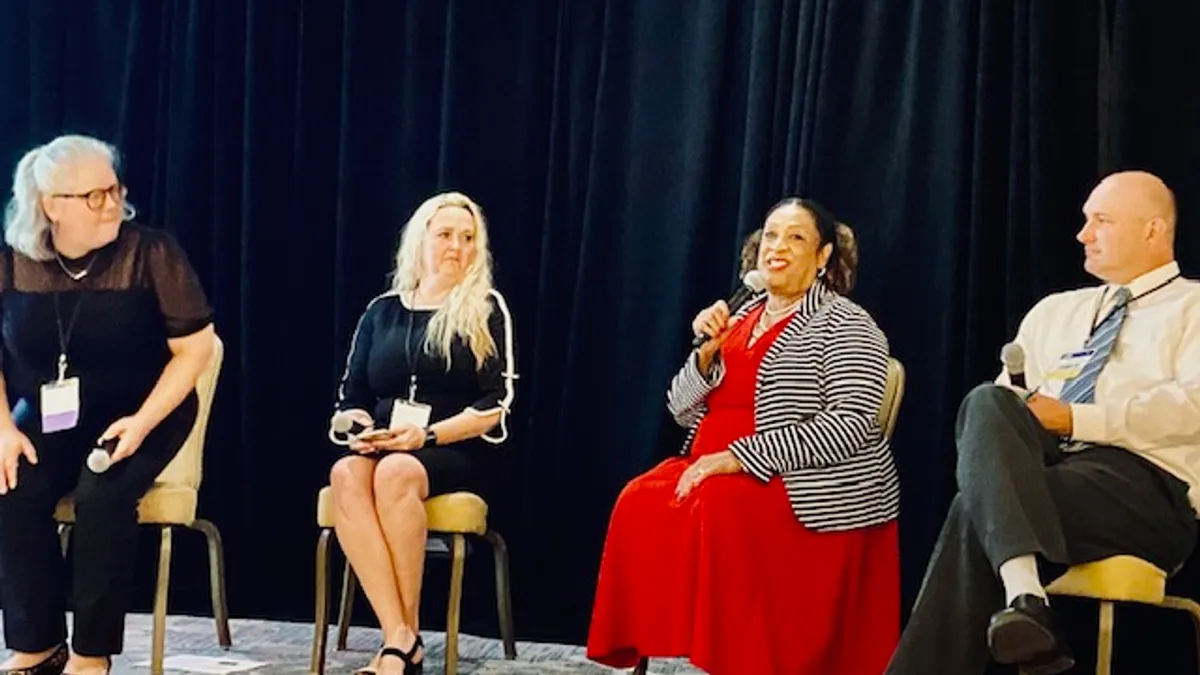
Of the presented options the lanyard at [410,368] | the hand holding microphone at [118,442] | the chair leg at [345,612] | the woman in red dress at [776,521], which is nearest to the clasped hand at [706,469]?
the woman in red dress at [776,521]

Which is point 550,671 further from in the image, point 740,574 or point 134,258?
point 134,258

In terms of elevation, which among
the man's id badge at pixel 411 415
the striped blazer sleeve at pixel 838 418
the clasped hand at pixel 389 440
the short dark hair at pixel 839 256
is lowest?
the clasped hand at pixel 389 440

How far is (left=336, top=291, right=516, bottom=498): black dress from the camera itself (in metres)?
3.46

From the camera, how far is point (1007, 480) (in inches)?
100

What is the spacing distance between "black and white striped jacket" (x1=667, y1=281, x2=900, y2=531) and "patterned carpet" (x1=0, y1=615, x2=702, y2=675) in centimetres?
77

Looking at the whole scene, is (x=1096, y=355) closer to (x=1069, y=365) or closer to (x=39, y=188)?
(x=1069, y=365)

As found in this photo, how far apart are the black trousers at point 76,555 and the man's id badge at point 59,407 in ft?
0.20

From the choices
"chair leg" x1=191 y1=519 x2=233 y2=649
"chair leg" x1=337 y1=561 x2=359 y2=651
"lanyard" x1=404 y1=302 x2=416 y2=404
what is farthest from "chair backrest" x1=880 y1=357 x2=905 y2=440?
"chair leg" x1=191 y1=519 x2=233 y2=649

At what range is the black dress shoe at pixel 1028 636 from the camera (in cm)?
237

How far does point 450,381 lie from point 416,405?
104 millimetres

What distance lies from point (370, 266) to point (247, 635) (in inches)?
43.5

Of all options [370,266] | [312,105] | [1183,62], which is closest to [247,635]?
[370,266]

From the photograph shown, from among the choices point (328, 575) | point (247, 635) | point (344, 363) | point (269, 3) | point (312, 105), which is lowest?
point (247, 635)

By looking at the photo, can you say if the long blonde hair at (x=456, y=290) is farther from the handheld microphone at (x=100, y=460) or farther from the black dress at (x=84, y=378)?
the handheld microphone at (x=100, y=460)
